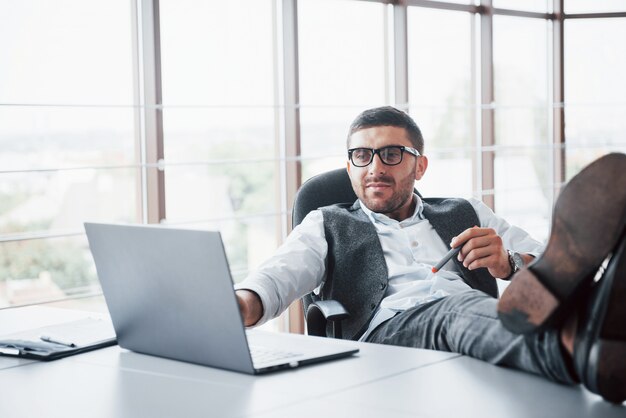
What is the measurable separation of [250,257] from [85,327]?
280cm

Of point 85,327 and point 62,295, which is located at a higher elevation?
point 85,327

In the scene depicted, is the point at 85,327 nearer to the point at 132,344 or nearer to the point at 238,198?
the point at 132,344

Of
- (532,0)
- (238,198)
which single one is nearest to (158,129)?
(238,198)

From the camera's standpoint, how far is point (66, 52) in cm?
374

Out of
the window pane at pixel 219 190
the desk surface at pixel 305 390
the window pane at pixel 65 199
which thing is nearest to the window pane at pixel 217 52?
A: the window pane at pixel 219 190

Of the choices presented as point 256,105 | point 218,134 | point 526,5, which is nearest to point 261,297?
point 256,105

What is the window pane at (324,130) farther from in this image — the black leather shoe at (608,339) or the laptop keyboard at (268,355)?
the black leather shoe at (608,339)

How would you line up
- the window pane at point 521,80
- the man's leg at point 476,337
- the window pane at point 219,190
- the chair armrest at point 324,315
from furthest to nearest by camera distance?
the window pane at point 521,80, the window pane at point 219,190, the chair armrest at point 324,315, the man's leg at point 476,337

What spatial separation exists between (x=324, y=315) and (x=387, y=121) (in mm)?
586

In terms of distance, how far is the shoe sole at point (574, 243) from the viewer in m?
1.17

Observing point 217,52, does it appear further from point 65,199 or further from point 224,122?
point 65,199

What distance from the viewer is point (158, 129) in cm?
390

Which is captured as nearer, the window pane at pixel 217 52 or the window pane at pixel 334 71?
the window pane at pixel 217 52

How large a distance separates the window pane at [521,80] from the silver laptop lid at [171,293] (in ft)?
14.9
